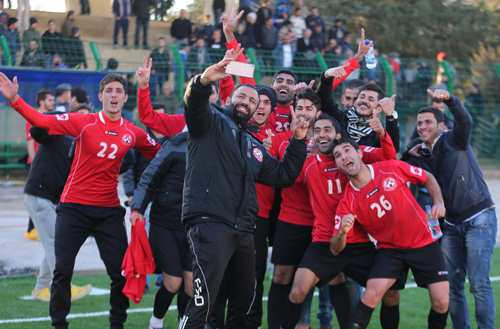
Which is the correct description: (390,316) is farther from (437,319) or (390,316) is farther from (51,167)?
(51,167)

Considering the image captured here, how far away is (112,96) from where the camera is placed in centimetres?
671

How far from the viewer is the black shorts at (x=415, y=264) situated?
241 inches

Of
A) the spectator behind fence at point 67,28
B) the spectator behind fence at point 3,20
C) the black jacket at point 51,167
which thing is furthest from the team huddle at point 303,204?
the spectator behind fence at point 67,28

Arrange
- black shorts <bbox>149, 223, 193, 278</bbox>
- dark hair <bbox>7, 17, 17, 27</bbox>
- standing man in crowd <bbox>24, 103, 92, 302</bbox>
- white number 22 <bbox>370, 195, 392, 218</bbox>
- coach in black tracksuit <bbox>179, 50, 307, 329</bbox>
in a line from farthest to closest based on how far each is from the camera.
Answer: dark hair <bbox>7, 17, 17, 27</bbox>, standing man in crowd <bbox>24, 103, 92, 302</bbox>, black shorts <bbox>149, 223, 193, 278</bbox>, white number 22 <bbox>370, 195, 392, 218</bbox>, coach in black tracksuit <bbox>179, 50, 307, 329</bbox>

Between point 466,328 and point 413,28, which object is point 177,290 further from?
point 413,28

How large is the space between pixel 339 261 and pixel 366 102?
152 cm

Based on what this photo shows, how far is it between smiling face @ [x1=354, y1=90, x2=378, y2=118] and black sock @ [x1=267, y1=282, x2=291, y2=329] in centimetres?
182

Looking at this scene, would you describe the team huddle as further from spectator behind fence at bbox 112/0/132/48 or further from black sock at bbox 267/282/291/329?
spectator behind fence at bbox 112/0/132/48

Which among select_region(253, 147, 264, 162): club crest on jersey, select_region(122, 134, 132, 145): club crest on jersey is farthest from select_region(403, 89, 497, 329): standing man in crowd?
select_region(122, 134, 132, 145): club crest on jersey

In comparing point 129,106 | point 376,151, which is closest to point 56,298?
point 376,151

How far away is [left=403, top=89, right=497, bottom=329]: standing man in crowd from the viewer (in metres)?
6.53

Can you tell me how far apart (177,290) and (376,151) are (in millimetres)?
2262

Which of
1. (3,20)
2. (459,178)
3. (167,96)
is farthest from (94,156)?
(3,20)

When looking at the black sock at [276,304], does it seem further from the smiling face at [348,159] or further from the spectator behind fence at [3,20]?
the spectator behind fence at [3,20]
